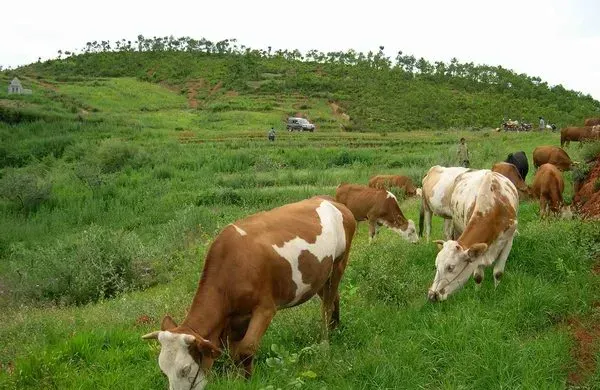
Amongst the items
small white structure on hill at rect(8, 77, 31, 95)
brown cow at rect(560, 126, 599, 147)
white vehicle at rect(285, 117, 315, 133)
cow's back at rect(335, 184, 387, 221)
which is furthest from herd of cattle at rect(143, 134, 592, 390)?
small white structure on hill at rect(8, 77, 31, 95)

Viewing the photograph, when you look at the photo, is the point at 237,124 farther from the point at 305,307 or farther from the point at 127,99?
the point at 305,307

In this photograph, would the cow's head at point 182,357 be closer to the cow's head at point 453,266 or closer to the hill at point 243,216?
the hill at point 243,216

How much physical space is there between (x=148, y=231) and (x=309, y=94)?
155ft

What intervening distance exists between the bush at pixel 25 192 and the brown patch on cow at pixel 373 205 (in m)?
19.5

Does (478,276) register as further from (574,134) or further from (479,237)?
(574,134)

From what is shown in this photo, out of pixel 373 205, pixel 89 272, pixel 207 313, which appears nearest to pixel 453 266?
pixel 207 313

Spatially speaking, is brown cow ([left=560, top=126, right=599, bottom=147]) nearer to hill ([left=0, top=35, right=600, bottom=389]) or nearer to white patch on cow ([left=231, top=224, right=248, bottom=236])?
hill ([left=0, top=35, right=600, bottom=389])

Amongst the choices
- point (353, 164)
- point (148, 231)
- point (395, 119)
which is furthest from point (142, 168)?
point (395, 119)

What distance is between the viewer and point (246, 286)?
5.51 meters

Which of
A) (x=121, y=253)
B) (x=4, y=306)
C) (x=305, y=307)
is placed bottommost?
(x=4, y=306)

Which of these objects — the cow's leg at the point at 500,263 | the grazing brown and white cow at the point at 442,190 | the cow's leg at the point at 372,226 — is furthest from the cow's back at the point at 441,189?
the cow's leg at the point at 372,226

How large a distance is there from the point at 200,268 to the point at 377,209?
4708mm

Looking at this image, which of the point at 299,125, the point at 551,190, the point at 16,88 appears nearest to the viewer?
the point at 551,190

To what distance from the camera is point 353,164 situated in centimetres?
3188
